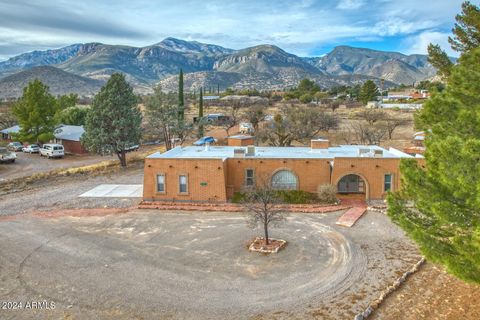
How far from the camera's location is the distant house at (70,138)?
45.8 m

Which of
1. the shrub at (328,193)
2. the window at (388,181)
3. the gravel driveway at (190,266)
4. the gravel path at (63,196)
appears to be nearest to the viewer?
the gravel driveway at (190,266)

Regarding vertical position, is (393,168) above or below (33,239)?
above

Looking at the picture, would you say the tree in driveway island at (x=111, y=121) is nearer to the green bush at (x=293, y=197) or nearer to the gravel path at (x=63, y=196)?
the gravel path at (x=63, y=196)

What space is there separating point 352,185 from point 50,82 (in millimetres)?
155164

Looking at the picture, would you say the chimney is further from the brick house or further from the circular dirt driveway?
the circular dirt driveway

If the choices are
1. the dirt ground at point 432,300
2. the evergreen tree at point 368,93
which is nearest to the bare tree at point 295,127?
the dirt ground at point 432,300

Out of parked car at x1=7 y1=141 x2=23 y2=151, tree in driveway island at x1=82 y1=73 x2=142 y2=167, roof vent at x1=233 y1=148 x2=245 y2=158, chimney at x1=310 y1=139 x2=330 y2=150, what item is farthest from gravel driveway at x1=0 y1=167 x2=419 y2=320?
parked car at x1=7 y1=141 x2=23 y2=151

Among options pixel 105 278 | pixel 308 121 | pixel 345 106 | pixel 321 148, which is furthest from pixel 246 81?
pixel 105 278

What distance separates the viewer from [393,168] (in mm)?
22906

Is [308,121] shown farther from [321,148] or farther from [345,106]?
[345,106]

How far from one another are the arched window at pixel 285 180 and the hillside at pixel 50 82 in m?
136

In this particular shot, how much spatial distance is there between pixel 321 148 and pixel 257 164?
5542mm

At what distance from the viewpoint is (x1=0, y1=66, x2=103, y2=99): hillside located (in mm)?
139375

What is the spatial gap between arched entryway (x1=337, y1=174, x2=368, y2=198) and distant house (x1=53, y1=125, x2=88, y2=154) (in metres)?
33.0
